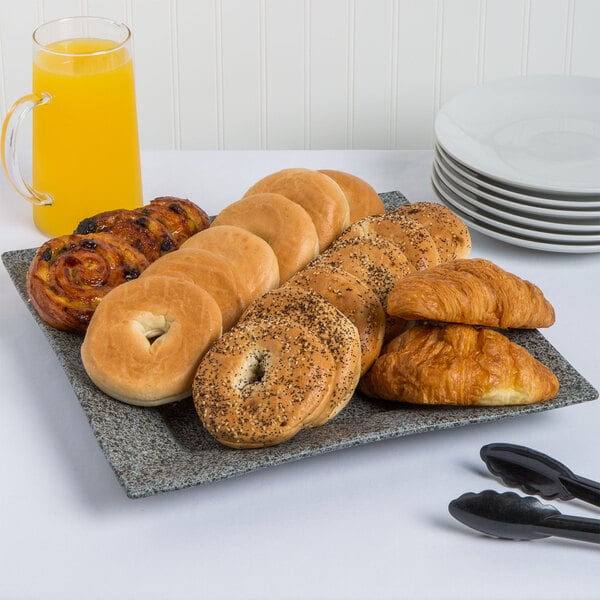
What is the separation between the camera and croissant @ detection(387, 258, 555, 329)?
109 centimetres

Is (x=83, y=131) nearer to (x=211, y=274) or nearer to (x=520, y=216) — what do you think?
(x=211, y=274)

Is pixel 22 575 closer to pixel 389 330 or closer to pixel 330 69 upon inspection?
pixel 389 330

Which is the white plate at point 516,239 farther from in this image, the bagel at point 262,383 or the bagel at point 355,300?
the bagel at point 262,383

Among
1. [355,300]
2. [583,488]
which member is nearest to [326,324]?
[355,300]

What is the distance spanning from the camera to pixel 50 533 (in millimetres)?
960

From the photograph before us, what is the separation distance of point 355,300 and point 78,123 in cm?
54

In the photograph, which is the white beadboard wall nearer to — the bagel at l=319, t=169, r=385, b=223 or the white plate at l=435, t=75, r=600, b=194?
the white plate at l=435, t=75, r=600, b=194

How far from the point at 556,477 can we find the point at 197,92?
5.31 ft

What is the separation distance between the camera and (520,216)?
148cm

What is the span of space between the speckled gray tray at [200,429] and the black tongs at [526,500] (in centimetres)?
6

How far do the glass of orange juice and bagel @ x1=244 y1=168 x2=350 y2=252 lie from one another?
9.4 inches

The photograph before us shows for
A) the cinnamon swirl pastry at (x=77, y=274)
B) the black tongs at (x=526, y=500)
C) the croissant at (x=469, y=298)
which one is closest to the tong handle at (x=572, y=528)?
the black tongs at (x=526, y=500)

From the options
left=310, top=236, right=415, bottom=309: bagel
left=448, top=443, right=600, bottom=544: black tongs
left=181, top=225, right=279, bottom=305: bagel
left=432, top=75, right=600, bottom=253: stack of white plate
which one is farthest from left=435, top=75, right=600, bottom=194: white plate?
left=448, top=443, right=600, bottom=544: black tongs

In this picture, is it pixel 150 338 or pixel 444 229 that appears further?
pixel 444 229
